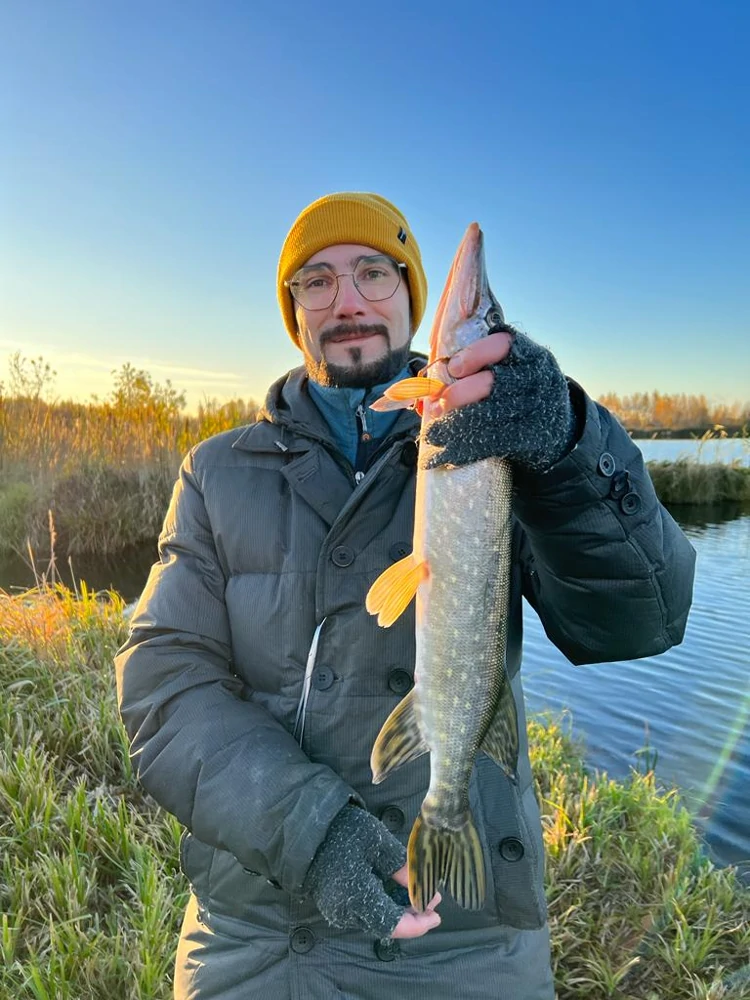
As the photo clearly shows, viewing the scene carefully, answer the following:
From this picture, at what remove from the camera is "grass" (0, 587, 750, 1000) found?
2.90 meters

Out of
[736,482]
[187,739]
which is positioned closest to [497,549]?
[187,739]

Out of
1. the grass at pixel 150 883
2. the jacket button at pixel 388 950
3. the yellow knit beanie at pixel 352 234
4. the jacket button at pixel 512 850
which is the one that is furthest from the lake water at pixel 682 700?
the yellow knit beanie at pixel 352 234

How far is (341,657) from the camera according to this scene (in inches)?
85.4

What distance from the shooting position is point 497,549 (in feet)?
5.98

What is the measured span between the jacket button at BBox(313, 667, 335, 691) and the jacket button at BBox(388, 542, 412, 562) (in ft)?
1.26

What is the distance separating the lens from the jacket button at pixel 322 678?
84.6 inches

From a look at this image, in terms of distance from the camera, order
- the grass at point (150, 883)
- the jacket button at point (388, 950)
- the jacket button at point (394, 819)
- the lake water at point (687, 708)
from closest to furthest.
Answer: the jacket button at point (388, 950)
the jacket button at point (394, 819)
the grass at point (150, 883)
the lake water at point (687, 708)

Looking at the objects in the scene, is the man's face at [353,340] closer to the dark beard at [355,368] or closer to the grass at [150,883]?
the dark beard at [355,368]

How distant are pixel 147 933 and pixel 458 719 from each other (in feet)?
6.36

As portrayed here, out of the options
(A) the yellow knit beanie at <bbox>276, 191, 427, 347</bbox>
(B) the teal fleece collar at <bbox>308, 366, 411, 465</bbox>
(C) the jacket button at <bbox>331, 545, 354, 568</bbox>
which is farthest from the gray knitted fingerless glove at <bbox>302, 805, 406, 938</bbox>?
(A) the yellow knit beanie at <bbox>276, 191, 427, 347</bbox>

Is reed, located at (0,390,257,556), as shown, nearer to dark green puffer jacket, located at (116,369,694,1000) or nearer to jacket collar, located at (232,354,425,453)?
jacket collar, located at (232,354,425,453)

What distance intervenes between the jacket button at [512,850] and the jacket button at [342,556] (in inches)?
35.1

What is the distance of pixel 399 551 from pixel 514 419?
68 centimetres

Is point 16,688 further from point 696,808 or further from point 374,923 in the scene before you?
point 696,808
